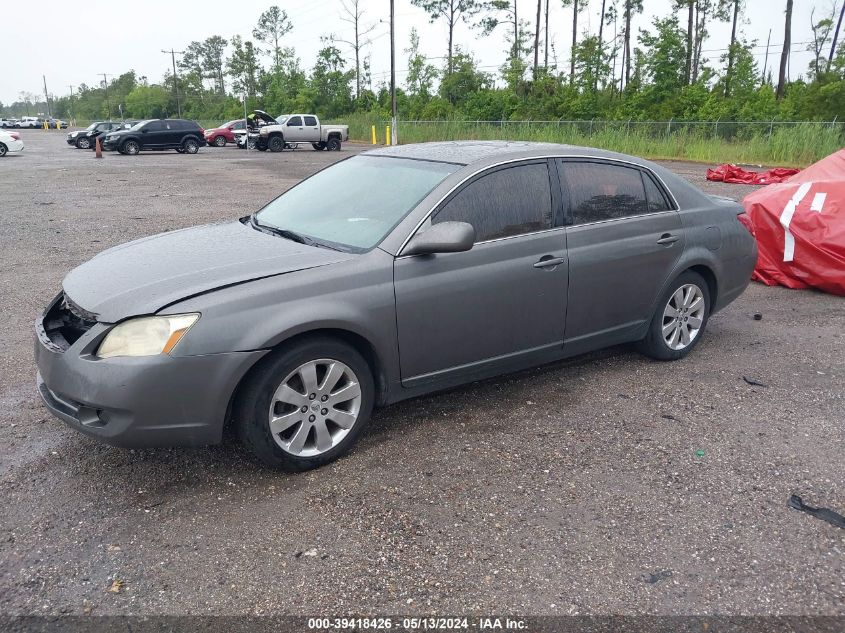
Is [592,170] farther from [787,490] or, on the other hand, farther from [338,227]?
[787,490]

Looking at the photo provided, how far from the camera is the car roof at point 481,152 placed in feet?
14.5

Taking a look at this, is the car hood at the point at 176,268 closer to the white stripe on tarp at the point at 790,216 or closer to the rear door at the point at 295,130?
the white stripe on tarp at the point at 790,216

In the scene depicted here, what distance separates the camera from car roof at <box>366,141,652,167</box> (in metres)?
4.43

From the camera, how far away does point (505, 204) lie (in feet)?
14.1

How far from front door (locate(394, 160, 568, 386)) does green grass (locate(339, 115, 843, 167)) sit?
23847 millimetres

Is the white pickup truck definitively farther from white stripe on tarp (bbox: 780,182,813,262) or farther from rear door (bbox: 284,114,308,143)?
white stripe on tarp (bbox: 780,182,813,262)

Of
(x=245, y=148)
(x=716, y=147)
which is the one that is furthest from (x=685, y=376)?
(x=245, y=148)

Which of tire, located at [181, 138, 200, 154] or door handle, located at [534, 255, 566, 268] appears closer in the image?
door handle, located at [534, 255, 566, 268]

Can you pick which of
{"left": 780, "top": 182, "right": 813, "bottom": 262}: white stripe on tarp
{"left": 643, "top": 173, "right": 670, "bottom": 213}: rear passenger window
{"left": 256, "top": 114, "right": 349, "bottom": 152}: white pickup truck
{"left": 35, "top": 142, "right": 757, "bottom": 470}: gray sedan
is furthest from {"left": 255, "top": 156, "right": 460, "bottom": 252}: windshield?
{"left": 256, "top": 114, "right": 349, "bottom": 152}: white pickup truck

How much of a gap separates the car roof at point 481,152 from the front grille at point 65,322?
7.22 feet

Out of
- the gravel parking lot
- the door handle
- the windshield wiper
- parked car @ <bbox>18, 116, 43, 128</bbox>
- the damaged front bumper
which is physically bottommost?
the gravel parking lot

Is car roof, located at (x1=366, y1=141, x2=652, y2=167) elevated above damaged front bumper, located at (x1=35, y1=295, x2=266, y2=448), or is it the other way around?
car roof, located at (x1=366, y1=141, x2=652, y2=167)

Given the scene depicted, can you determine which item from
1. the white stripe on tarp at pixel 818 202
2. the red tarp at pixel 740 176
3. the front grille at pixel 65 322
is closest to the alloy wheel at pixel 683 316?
the white stripe on tarp at pixel 818 202

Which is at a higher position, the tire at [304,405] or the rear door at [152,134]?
the rear door at [152,134]
